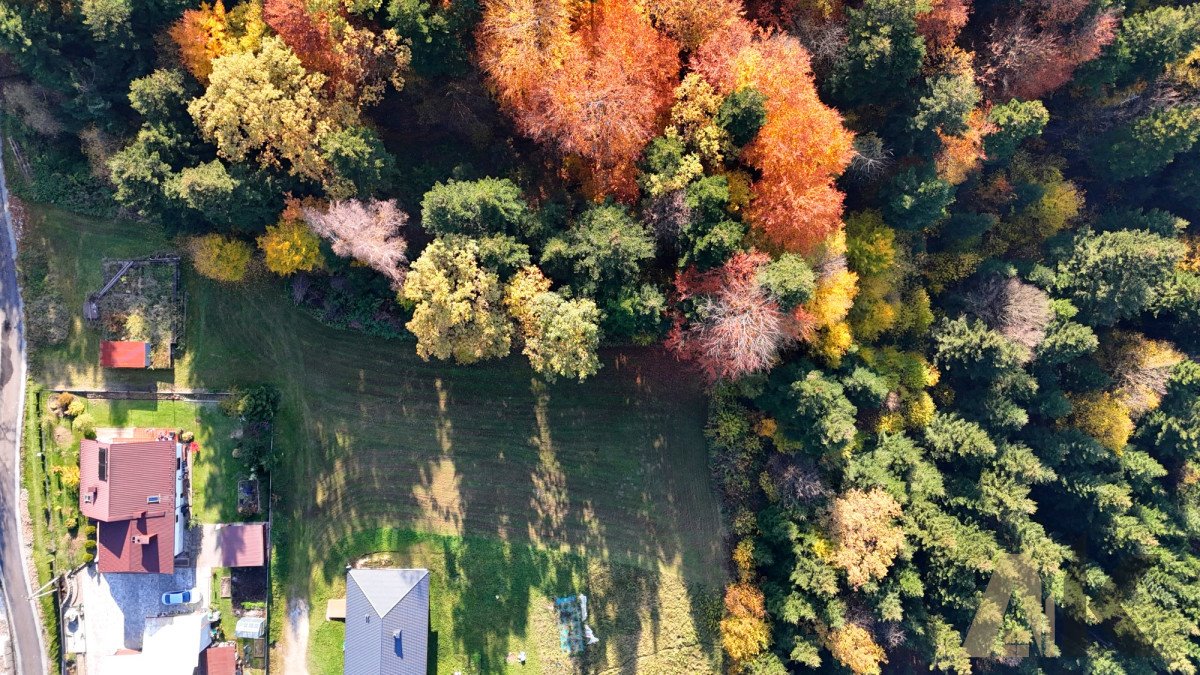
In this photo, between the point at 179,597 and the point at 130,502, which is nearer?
the point at 130,502

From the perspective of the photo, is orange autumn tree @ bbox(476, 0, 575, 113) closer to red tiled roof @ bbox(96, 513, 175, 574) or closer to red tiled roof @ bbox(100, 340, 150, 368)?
red tiled roof @ bbox(100, 340, 150, 368)


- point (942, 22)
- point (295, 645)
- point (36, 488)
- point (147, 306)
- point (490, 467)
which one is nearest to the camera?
Result: point (942, 22)

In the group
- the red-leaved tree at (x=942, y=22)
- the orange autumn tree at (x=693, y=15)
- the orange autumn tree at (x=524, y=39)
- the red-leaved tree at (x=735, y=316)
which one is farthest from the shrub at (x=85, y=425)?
the red-leaved tree at (x=942, y=22)

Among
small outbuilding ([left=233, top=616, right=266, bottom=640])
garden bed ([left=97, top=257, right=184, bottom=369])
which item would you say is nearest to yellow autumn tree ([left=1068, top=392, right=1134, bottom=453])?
small outbuilding ([left=233, top=616, right=266, bottom=640])

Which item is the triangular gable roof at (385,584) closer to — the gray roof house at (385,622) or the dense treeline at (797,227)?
Result: the gray roof house at (385,622)

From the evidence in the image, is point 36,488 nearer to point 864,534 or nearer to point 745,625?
point 745,625

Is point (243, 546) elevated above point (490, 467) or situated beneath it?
situated beneath

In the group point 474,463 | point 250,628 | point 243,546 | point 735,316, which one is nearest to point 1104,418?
point 735,316

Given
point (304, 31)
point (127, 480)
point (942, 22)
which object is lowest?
point (127, 480)
